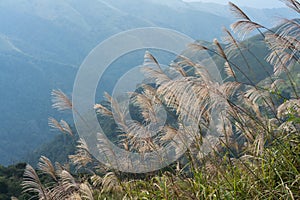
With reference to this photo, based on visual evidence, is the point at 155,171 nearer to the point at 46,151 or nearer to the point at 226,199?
the point at 226,199

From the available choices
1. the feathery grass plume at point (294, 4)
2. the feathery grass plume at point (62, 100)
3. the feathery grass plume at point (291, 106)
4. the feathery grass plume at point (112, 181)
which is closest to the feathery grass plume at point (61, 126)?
the feathery grass plume at point (62, 100)

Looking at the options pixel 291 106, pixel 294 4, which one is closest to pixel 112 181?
pixel 291 106

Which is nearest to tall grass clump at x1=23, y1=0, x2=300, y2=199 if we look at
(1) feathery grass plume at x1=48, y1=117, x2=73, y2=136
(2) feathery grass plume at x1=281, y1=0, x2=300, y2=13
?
(2) feathery grass plume at x1=281, y1=0, x2=300, y2=13

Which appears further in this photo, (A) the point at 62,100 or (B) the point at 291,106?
(A) the point at 62,100

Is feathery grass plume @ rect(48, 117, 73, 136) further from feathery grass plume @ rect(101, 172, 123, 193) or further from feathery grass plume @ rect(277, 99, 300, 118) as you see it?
feathery grass plume @ rect(277, 99, 300, 118)

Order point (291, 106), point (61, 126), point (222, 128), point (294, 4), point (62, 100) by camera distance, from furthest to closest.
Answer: point (61, 126) → point (62, 100) → point (222, 128) → point (291, 106) → point (294, 4)

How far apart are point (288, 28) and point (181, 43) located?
108 inches

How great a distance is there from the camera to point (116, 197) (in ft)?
13.0

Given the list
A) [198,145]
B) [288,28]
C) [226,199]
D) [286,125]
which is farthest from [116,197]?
[288,28]

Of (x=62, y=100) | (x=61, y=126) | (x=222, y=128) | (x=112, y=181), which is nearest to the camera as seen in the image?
(x=222, y=128)

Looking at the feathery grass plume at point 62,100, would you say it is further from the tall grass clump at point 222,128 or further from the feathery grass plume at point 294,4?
the feathery grass plume at point 294,4

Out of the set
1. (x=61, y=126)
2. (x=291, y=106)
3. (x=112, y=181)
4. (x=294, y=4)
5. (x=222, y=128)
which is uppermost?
(x=294, y=4)

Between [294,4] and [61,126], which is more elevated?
[294,4]

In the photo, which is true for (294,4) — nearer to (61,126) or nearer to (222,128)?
(222,128)
